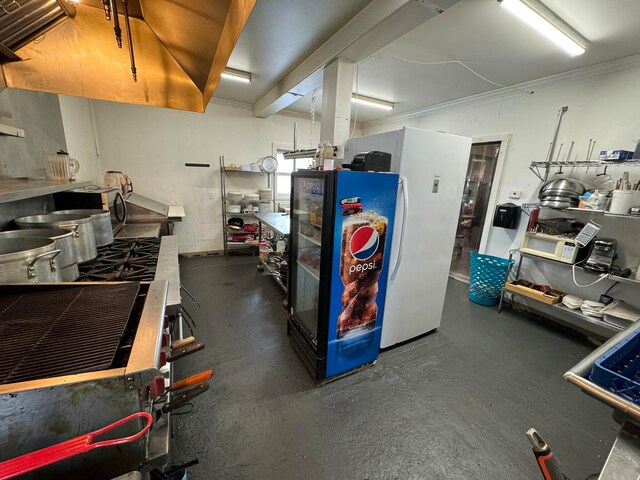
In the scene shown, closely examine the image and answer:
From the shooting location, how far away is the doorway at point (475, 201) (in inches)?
142

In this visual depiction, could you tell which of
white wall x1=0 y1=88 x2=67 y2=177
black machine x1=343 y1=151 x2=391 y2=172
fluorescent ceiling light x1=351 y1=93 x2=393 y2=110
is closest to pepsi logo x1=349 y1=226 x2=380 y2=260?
black machine x1=343 y1=151 x2=391 y2=172

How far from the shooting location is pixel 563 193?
2594 mm

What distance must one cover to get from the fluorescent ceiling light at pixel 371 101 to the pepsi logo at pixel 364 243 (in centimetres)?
275

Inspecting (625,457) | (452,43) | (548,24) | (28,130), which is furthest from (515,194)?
(28,130)

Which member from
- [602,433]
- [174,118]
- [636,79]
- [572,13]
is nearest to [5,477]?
[602,433]

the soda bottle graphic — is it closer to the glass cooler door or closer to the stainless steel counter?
the glass cooler door

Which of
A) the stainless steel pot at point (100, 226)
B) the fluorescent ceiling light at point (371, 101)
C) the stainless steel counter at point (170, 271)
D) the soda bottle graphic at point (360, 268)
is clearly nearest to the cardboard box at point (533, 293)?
the soda bottle graphic at point (360, 268)

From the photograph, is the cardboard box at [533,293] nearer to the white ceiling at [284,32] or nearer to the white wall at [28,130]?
the white ceiling at [284,32]

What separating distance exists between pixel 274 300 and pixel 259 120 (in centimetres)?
332

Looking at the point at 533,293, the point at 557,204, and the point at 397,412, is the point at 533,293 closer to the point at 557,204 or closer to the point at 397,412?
the point at 557,204

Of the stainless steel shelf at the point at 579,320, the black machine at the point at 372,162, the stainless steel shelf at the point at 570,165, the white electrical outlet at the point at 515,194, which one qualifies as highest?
the stainless steel shelf at the point at 570,165

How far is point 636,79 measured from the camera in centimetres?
234

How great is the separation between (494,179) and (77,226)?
427 centimetres

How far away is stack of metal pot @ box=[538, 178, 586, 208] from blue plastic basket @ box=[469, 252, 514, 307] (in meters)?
0.80
